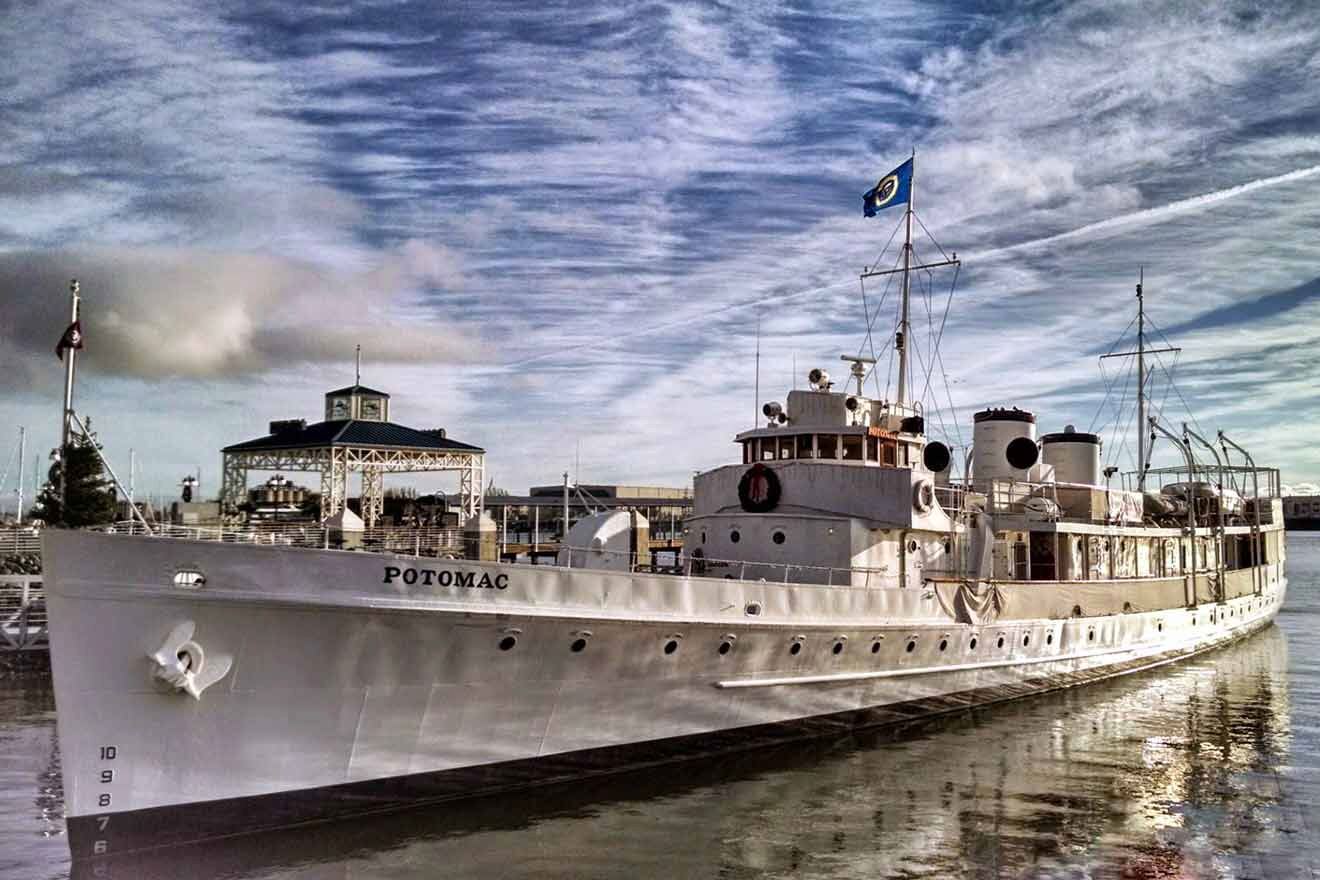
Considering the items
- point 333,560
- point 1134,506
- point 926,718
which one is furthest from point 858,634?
point 1134,506

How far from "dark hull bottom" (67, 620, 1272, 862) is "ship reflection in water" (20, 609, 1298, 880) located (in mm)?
181

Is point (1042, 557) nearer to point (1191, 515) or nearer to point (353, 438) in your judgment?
point (1191, 515)

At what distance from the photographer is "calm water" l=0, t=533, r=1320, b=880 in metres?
12.2

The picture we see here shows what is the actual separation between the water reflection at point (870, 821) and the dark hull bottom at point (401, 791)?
195 millimetres

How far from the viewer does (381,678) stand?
13.1 meters

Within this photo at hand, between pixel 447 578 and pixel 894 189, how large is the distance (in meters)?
15.4

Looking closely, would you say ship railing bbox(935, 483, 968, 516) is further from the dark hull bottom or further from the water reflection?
the dark hull bottom

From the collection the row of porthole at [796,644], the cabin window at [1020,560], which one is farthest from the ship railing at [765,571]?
the cabin window at [1020,560]

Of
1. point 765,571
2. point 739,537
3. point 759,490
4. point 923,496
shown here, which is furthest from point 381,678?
point 923,496

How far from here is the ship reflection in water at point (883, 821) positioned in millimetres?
12258

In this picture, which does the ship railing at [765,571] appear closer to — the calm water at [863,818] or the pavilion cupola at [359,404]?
the calm water at [863,818]

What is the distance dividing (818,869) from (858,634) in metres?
6.42

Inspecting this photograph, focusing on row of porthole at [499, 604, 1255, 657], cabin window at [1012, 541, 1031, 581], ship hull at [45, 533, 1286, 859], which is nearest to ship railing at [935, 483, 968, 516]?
cabin window at [1012, 541, 1031, 581]

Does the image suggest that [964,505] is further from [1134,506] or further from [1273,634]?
[1273,634]
